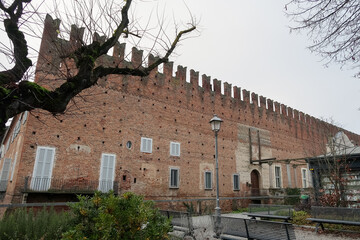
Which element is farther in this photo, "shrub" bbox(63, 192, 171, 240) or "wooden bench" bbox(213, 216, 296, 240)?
"wooden bench" bbox(213, 216, 296, 240)

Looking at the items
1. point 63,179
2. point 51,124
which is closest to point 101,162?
point 63,179

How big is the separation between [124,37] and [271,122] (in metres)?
19.5

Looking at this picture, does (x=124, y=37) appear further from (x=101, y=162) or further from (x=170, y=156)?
(x=170, y=156)

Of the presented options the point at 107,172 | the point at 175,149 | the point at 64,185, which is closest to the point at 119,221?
the point at 64,185

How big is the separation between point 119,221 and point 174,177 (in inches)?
475

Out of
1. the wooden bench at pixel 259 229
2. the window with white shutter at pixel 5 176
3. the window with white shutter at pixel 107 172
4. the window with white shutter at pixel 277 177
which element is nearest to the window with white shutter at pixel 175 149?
the window with white shutter at pixel 107 172

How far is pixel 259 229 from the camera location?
17.5ft

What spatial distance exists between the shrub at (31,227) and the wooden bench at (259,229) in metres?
3.59

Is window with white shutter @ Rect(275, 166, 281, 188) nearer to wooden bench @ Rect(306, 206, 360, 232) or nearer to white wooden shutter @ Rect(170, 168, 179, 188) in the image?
white wooden shutter @ Rect(170, 168, 179, 188)

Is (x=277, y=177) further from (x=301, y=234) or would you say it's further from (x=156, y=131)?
(x=301, y=234)

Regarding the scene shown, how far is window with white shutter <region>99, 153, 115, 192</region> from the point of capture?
12.2 m

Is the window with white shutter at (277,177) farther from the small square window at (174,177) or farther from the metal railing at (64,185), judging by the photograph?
the metal railing at (64,185)

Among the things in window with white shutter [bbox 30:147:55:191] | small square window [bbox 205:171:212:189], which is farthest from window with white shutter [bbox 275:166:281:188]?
window with white shutter [bbox 30:147:55:191]

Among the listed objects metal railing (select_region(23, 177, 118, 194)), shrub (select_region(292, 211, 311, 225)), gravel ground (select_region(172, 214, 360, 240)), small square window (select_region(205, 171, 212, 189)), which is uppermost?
small square window (select_region(205, 171, 212, 189))
